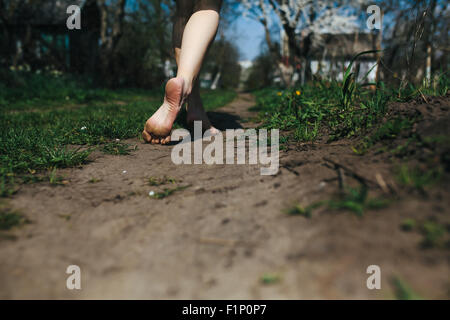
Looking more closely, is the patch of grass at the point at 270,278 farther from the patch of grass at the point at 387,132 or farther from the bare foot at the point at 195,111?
the bare foot at the point at 195,111

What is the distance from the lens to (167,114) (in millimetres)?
1899

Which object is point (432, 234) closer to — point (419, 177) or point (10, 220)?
point (419, 177)

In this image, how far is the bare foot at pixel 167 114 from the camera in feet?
6.02

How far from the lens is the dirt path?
0.67 metres

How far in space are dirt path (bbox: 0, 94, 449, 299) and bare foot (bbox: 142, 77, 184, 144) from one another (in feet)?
2.55

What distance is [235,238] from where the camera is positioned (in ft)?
2.80

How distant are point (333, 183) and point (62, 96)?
587cm

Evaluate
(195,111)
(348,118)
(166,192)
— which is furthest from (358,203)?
(195,111)

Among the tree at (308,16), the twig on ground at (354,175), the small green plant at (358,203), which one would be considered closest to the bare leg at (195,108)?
the twig on ground at (354,175)

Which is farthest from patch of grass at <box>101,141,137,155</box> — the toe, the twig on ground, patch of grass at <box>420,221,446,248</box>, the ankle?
patch of grass at <box>420,221,446,248</box>

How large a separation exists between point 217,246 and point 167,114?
3.99 ft

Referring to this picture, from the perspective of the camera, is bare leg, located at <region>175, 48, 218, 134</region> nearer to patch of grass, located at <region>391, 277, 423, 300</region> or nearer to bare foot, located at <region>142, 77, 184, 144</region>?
bare foot, located at <region>142, 77, 184, 144</region>
